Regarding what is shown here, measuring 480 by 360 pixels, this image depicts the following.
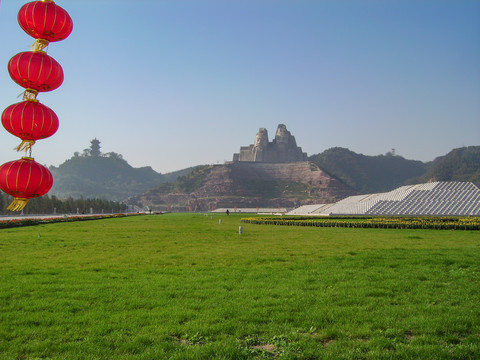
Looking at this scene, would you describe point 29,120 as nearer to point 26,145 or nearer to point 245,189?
point 26,145

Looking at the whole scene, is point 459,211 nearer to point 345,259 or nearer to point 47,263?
point 345,259

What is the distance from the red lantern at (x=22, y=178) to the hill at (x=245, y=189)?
14322 centimetres

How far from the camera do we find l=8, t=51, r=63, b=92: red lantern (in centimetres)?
780

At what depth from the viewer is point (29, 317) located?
21.8 feet

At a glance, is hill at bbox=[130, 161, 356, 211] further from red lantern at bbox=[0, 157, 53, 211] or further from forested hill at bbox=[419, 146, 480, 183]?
red lantern at bbox=[0, 157, 53, 211]

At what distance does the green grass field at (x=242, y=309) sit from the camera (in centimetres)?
543

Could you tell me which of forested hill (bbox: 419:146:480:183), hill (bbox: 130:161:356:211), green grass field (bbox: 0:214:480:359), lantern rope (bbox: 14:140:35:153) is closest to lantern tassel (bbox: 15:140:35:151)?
lantern rope (bbox: 14:140:35:153)

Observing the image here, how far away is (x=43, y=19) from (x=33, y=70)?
3.49 ft

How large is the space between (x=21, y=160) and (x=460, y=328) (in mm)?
8899

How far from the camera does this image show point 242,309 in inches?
281

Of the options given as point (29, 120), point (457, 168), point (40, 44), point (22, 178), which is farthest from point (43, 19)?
point (457, 168)

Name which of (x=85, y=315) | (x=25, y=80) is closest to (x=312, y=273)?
(x=85, y=315)

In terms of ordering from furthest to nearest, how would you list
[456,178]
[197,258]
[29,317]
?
[456,178], [197,258], [29,317]

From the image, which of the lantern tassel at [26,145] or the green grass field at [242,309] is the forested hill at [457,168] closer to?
the green grass field at [242,309]
